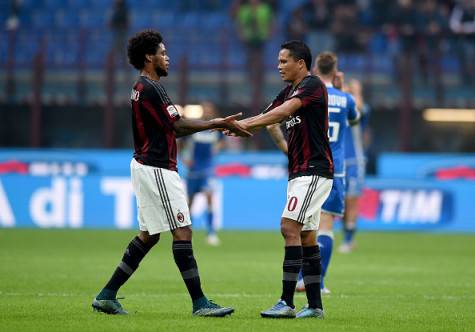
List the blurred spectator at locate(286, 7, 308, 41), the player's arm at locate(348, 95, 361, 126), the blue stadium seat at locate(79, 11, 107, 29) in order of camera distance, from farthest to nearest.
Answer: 1. the blue stadium seat at locate(79, 11, 107, 29)
2. the blurred spectator at locate(286, 7, 308, 41)
3. the player's arm at locate(348, 95, 361, 126)

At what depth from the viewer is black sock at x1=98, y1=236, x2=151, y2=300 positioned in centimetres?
897

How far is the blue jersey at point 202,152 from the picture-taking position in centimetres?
2038

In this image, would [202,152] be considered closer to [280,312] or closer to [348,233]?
[348,233]

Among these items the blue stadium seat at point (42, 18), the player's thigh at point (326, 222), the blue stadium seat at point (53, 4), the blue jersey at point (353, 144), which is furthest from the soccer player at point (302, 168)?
the blue stadium seat at point (53, 4)

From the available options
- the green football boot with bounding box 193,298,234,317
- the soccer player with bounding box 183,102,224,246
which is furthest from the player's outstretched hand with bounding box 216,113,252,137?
the soccer player with bounding box 183,102,224,246

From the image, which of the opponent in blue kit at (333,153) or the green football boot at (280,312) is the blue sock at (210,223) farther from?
the green football boot at (280,312)

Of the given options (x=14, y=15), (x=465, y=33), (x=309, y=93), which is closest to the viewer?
(x=309, y=93)

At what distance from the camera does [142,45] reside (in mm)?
8914

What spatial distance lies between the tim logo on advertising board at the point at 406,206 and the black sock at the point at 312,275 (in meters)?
13.7

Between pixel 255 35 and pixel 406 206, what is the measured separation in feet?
18.8

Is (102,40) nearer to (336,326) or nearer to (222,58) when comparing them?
(222,58)

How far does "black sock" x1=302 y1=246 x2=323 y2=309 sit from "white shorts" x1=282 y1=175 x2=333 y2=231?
0.33 metres

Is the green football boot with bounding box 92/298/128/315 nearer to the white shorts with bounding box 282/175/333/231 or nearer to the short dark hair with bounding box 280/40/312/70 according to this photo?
the white shorts with bounding box 282/175/333/231

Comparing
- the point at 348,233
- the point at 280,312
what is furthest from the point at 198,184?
the point at 280,312
